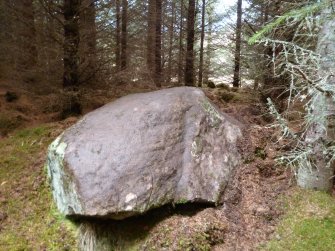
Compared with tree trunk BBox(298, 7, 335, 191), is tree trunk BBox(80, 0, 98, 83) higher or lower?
higher

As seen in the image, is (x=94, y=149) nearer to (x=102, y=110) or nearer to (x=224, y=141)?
(x=102, y=110)

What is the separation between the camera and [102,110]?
495 centimetres

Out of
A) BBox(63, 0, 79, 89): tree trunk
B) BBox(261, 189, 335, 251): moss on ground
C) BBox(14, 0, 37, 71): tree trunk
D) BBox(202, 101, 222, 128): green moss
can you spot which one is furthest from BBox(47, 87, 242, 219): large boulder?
BBox(14, 0, 37, 71): tree trunk

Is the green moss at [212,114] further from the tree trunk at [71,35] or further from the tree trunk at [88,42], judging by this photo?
the tree trunk at [71,35]

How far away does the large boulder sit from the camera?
11.7 feet

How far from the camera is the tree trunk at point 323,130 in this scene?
3456 mm

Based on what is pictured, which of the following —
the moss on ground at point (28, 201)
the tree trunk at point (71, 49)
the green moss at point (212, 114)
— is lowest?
the moss on ground at point (28, 201)

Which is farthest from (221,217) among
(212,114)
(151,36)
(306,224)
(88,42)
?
(151,36)

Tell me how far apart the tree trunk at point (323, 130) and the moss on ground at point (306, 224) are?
0.56 feet

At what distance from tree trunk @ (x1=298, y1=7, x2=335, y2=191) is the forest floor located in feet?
0.59

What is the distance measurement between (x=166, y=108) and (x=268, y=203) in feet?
6.38

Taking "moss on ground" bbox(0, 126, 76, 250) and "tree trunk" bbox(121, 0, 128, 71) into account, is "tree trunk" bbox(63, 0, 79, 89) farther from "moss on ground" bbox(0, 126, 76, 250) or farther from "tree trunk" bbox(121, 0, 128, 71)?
"moss on ground" bbox(0, 126, 76, 250)

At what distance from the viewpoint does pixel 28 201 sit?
466cm

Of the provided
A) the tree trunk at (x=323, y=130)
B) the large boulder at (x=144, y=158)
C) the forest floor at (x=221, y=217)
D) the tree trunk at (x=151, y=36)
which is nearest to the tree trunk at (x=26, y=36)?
the forest floor at (x=221, y=217)
